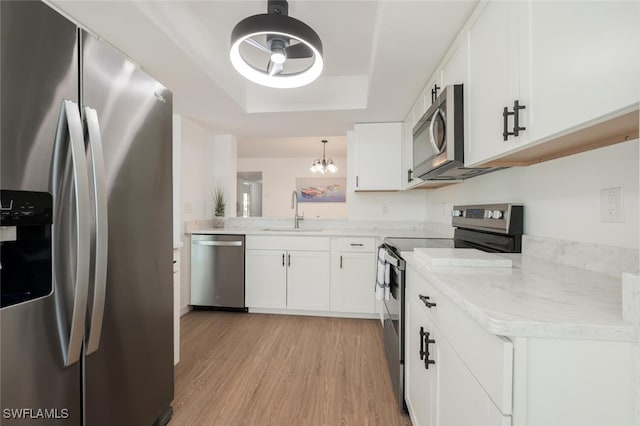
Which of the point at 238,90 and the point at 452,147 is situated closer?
the point at 452,147

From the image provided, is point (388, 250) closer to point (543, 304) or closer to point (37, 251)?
point (543, 304)

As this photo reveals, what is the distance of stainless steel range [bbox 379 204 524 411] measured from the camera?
4.87 feet

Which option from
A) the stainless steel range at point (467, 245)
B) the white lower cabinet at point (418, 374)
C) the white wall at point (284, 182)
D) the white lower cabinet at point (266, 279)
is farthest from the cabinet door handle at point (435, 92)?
the white wall at point (284, 182)

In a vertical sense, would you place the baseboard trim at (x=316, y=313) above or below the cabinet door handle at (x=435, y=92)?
below

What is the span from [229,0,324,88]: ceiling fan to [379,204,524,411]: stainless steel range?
1.21 meters

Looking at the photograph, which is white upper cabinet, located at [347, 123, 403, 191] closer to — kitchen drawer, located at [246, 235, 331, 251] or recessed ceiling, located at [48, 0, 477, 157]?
recessed ceiling, located at [48, 0, 477, 157]

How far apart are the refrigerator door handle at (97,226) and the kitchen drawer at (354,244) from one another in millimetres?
2222

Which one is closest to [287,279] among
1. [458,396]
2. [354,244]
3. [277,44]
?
[354,244]

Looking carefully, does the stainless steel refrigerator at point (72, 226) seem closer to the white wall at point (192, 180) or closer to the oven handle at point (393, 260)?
the oven handle at point (393, 260)

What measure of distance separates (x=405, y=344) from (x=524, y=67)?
1.39 metres

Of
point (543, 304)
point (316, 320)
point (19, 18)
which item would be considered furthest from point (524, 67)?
point (316, 320)

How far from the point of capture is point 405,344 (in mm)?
1594

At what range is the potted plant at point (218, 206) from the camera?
3.65 metres

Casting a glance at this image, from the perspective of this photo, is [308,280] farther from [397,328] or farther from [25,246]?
[25,246]
